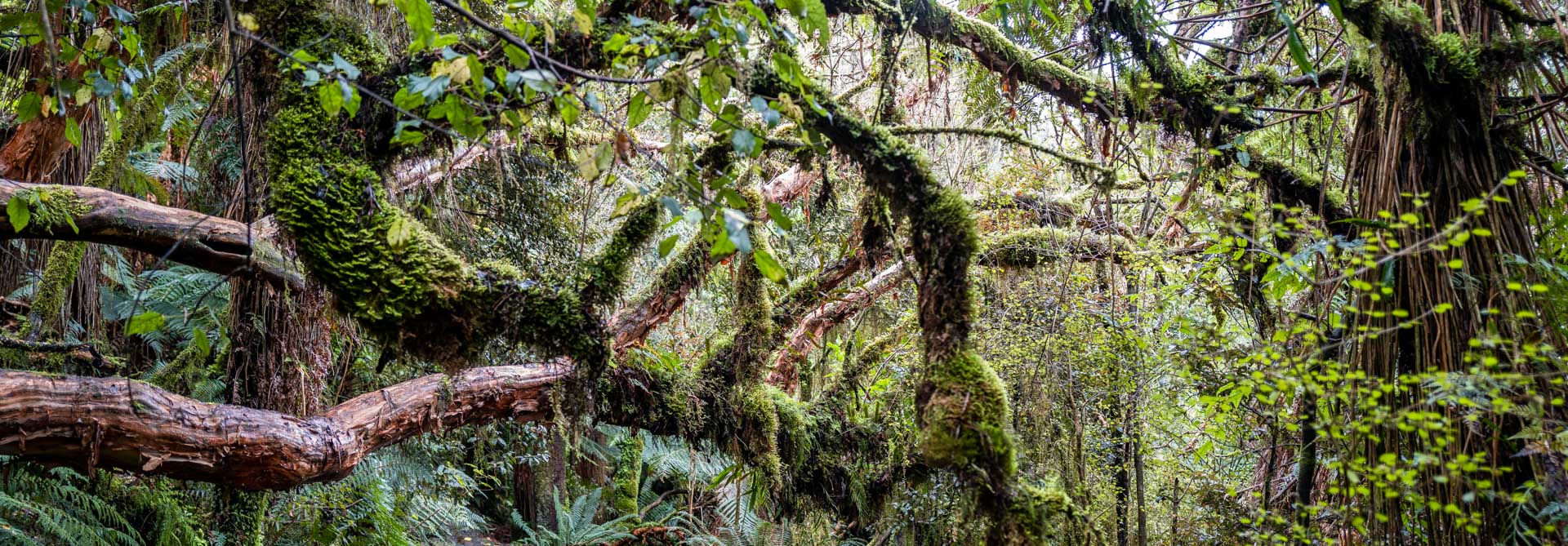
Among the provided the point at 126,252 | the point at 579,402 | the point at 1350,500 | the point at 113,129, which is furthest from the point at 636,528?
the point at 1350,500

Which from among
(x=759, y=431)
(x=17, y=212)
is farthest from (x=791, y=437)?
(x=17, y=212)

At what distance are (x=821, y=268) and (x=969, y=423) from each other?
220 centimetres

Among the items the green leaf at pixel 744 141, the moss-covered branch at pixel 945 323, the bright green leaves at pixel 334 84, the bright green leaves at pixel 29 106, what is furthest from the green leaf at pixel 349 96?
the bright green leaves at pixel 29 106

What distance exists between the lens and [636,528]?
25.5ft

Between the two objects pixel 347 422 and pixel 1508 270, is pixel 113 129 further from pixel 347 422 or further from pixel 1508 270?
pixel 1508 270

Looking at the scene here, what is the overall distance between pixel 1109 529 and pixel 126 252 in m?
5.70

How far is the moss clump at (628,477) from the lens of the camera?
8.63 meters

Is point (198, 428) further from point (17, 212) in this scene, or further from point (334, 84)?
point (334, 84)

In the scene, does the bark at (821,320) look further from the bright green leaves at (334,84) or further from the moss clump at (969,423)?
the bright green leaves at (334,84)

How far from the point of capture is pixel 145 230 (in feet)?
8.74

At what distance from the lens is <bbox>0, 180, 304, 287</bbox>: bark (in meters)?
2.63

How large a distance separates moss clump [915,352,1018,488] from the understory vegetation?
1 centimetres

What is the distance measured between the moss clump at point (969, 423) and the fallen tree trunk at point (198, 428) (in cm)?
152

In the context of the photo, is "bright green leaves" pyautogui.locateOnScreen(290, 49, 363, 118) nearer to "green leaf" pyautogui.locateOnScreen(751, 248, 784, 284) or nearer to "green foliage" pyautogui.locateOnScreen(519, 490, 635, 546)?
"green leaf" pyautogui.locateOnScreen(751, 248, 784, 284)
